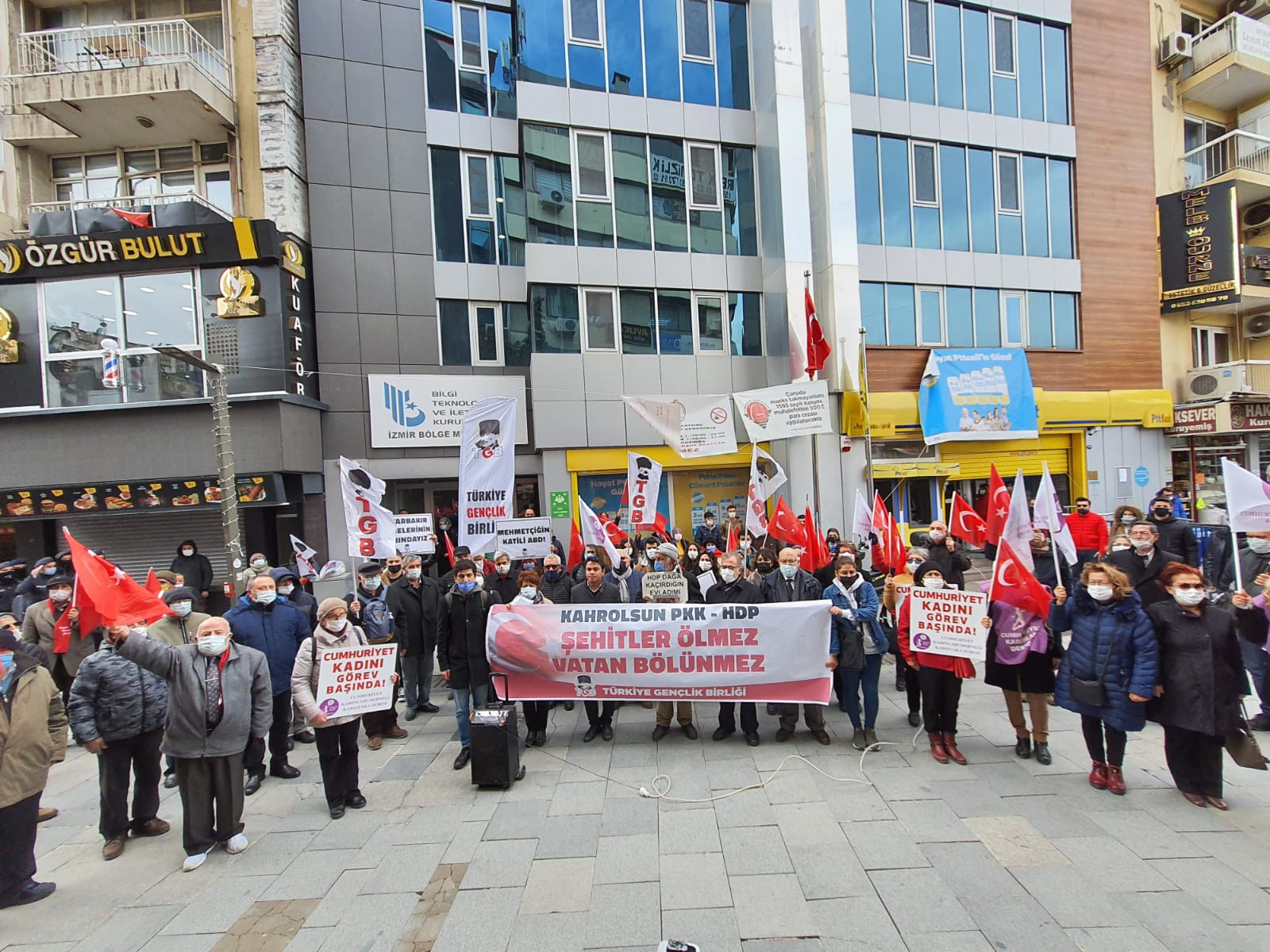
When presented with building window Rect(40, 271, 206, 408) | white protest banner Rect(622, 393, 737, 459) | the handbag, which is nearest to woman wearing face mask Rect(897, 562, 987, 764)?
the handbag

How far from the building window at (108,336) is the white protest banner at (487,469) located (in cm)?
817

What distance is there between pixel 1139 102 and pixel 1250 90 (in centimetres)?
471

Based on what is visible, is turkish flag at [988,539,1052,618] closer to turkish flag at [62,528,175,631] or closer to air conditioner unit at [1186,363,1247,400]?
turkish flag at [62,528,175,631]

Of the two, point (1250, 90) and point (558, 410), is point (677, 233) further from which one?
point (1250, 90)

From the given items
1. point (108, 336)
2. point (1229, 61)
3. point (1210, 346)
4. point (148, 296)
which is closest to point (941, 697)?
point (148, 296)

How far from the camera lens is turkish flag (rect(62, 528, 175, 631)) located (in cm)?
473

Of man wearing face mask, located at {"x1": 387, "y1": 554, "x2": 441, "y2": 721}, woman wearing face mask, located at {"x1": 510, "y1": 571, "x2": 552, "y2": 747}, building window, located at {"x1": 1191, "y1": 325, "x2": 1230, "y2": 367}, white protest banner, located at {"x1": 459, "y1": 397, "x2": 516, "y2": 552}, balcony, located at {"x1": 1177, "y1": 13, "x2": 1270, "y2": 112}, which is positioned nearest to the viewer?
woman wearing face mask, located at {"x1": 510, "y1": 571, "x2": 552, "y2": 747}

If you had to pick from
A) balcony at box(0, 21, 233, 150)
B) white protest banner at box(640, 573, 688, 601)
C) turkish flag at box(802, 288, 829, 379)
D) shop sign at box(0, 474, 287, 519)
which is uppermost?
balcony at box(0, 21, 233, 150)

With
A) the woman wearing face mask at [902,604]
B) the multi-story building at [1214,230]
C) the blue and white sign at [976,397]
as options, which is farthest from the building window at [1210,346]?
the woman wearing face mask at [902,604]

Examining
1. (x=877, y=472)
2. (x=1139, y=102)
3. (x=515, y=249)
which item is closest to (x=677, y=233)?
(x=515, y=249)

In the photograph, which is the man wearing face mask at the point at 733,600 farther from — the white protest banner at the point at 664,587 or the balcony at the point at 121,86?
the balcony at the point at 121,86

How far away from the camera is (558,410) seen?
14.7m

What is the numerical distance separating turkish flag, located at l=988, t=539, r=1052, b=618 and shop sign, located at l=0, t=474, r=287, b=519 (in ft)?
42.1

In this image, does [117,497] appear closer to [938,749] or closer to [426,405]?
[426,405]
